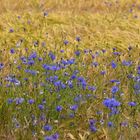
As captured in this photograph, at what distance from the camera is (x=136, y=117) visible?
9.38 feet

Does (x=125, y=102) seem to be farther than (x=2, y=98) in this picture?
Yes

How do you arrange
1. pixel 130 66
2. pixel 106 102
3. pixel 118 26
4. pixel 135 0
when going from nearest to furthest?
1. pixel 106 102
2. pixel 130 66
3. pixel 118 26
4. pixel 135 0

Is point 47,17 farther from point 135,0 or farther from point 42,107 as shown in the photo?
point 42,107

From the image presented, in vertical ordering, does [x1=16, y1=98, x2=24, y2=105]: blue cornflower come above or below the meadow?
above

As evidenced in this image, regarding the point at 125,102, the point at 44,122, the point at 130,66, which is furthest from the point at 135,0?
the point at 44,122

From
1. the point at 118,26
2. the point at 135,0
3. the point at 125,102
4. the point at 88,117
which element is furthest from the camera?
the point at 135,0

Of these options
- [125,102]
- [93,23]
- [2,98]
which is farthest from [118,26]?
[2,98]

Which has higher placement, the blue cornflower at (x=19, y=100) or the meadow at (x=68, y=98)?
the blue cornflower at (x=19, y=100)

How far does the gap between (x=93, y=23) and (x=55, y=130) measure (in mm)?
3772

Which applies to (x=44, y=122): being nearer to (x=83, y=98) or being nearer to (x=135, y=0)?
(x=83, y=98)

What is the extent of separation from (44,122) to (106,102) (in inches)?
17.2

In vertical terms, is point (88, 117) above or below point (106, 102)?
below

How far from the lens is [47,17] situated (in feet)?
20.2

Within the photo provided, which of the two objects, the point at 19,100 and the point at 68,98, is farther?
the point at 68,98
